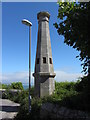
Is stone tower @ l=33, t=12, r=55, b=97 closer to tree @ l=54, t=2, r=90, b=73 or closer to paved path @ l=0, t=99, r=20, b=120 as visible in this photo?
paved path @ l=0, t=99, r=20, b=120

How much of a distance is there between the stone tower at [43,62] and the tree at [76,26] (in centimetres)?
461

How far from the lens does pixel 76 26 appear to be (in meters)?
4.27

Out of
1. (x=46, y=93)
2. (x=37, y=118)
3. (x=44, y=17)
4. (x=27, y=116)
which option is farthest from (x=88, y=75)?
(x=44, y=17)

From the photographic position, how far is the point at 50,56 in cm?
1005

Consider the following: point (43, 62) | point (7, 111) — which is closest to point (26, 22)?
point (43, 62)

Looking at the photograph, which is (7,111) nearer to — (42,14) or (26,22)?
(26,22)

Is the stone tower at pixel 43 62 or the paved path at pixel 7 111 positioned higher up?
the stone tower at pixel 43 62

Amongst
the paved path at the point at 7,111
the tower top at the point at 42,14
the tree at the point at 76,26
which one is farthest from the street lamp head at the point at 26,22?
the paved path at the point at 7,111

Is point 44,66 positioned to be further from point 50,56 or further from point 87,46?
point 87,46

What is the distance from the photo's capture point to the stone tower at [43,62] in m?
9.28

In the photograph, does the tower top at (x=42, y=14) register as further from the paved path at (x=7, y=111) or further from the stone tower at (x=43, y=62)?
the paved path at (x=7, y=111)

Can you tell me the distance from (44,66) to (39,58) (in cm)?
68

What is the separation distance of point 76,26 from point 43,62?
5.68 meters

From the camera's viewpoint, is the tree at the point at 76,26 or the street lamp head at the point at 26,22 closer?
the tree at the point at 76,26
